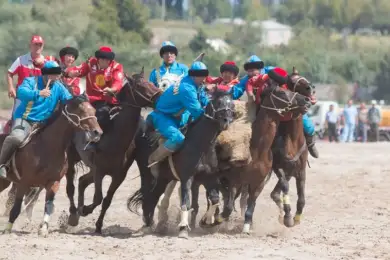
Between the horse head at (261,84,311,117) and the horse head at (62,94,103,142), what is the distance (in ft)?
7.64

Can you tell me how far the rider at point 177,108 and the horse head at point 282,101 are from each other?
816 millimetres

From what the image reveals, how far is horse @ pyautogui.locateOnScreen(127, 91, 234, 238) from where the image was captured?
531 inches

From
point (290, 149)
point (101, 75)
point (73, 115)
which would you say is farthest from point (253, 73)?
point (73, 115)

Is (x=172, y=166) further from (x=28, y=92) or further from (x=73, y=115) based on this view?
(x=28, y=92)

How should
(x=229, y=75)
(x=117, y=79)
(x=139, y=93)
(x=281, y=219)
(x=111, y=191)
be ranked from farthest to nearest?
(x=281, y=219), (x=229, y=75), (x=117, y=79), (x=111, y=191), (x=139, y=93)

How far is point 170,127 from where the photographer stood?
14.0m

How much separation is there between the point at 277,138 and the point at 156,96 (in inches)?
80.1

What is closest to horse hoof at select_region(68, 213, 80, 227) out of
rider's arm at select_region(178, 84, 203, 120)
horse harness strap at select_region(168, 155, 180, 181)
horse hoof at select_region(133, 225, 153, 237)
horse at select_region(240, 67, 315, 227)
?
horse hoof at select_region(133, 225, 153, 237)

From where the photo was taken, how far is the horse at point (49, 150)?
1343 cm

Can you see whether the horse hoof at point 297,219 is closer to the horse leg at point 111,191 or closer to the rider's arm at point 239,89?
the rider's arm at point 239,89

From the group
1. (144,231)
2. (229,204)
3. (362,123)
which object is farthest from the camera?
(362,123)

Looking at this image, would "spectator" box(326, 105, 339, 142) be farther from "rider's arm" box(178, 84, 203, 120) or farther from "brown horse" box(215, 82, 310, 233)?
"rider's arm" box(178, 84, 203, 120)

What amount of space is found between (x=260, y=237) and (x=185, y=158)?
1.48 meters

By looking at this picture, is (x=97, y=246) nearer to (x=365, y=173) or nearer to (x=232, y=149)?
(x=232, y=149)
